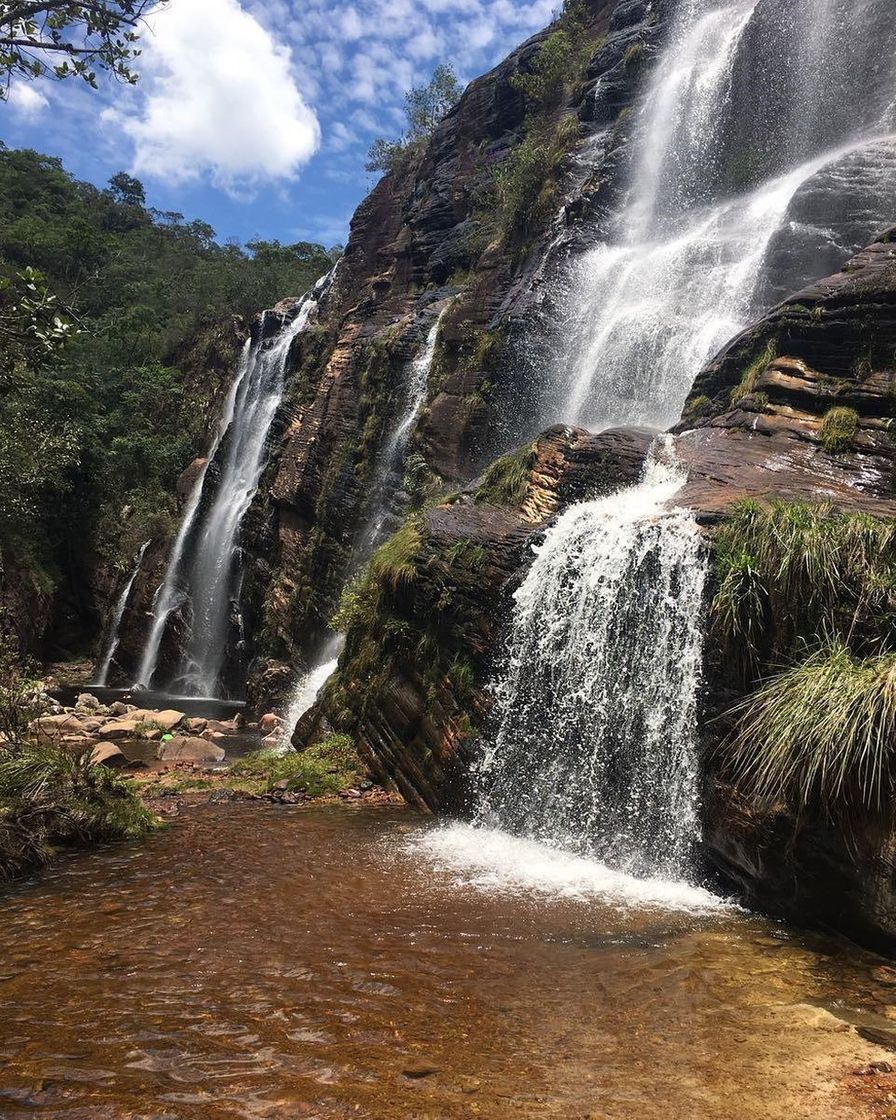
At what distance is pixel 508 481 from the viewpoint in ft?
37.9

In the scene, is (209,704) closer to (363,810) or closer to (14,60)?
→ (363,810)

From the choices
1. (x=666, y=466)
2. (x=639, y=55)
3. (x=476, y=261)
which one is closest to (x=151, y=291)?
(x=476, y=261)

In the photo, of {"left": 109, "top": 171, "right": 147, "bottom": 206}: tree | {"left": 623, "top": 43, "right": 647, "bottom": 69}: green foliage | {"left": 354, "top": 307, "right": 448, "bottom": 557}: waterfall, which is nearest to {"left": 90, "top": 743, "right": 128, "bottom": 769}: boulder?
{"left": 354, "top": 307, "right": 448, "bottom": 557}: waterfall

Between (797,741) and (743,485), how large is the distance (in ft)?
12.5

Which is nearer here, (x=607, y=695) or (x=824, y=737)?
(x=824, y=737)

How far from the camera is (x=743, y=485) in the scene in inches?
336

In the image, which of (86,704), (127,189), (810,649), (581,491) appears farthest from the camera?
(127,189)

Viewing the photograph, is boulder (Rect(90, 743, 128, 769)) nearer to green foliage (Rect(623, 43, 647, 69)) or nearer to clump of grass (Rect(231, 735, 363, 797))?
clump of grass (Rect(231, 735, 363, 797))

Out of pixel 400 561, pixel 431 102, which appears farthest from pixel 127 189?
pixel 400 561

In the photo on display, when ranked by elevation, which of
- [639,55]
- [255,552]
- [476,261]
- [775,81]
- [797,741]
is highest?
[639,55]

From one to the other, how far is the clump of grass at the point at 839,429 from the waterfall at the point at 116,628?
23.0 m

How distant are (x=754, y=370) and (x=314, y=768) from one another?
8.64 m

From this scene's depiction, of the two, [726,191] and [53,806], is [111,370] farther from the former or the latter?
[53,806]

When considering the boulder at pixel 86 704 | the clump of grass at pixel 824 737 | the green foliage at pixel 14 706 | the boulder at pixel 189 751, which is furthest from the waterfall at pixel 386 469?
the clump of grass at pixel 824 737
